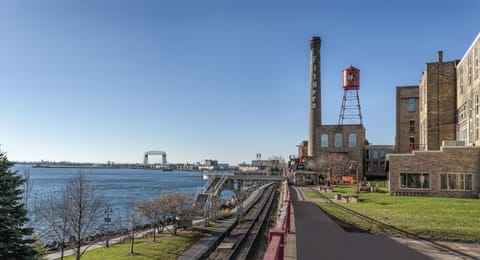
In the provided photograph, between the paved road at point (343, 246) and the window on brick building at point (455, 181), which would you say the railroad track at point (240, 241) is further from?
the window on brick building at point (455, 181)

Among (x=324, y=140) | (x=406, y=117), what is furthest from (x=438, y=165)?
(x=324, y=140)

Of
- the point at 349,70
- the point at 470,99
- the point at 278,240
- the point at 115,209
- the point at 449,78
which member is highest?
the point at 349,70

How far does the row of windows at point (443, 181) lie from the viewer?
3170 centimetres

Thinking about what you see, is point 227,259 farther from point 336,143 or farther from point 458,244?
point 336,143

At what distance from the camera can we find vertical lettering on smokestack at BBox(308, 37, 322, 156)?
281 ft

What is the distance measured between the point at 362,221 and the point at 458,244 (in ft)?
18.0

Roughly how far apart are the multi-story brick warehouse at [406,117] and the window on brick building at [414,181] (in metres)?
32.7

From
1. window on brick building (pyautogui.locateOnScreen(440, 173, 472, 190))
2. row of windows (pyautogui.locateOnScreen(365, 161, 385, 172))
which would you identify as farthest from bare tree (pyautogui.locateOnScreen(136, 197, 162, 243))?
row of windows (pyautogui.locateOnScreen(365, 161, 385, 172))

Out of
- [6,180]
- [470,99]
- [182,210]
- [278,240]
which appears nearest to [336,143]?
[470,99]

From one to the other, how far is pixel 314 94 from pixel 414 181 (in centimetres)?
5673

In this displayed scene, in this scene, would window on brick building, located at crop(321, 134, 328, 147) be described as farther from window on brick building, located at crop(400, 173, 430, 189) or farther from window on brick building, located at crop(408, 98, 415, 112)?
window on brick building, located at crop(400, 173, 430, 189)

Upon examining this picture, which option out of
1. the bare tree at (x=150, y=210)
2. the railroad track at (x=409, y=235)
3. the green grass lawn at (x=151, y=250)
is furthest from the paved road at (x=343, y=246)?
the bare tree at (x=150, y=210)

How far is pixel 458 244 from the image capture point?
44.0 ft

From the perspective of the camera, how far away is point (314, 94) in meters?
88.8
